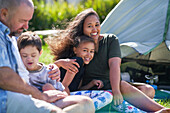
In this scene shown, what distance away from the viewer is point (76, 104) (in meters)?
1.70

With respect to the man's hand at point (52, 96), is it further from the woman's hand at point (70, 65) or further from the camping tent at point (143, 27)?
the camping tent at point (143, 27)

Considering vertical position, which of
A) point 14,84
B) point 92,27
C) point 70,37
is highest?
point 92,27

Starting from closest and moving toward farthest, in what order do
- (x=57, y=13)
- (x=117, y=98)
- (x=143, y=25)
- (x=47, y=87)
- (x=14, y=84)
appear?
(x=14, y=84), (x=47, y=87), (x=117, y=98), (x=143, y=25), (x=57, y=13)

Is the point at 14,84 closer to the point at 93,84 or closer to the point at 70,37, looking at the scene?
the point at 93,84

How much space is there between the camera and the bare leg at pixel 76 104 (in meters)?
1.68

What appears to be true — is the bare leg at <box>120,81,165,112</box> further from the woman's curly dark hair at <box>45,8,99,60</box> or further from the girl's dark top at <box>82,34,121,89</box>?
the woman's curly dark hair at <box>45,8,99,60</box>

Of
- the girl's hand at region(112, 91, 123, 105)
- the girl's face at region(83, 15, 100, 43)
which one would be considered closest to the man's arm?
the girl's hand at region(112, 91, 123, 105)

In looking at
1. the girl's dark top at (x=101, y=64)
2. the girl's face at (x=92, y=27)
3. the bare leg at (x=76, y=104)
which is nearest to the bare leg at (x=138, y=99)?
the girl's dark top at (x=101, y=64)

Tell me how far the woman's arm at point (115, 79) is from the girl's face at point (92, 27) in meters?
0.31

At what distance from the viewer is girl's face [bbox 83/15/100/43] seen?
2676 mm

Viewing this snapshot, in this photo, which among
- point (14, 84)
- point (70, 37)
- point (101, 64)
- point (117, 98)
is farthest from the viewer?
point (70, 37)

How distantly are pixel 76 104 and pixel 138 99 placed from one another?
94cm

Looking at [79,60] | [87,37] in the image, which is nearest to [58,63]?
[79,60]

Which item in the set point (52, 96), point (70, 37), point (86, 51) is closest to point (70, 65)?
point (86, 51)
